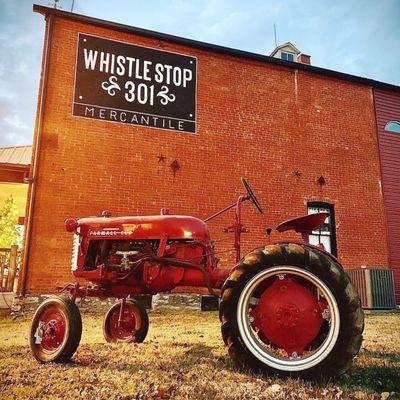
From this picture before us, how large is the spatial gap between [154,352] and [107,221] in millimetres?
1445

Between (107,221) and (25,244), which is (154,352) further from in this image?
(25,244)

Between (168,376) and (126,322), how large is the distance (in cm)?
168

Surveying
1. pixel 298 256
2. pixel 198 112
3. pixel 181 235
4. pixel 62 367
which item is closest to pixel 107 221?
pixel 181 235

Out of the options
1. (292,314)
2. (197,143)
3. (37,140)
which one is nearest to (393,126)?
(197,143)

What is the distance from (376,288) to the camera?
9.57 metres

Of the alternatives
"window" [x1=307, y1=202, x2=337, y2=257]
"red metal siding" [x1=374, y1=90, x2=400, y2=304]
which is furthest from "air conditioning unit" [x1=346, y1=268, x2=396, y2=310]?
"red metal siding" [x1=374, y1=90, x2=400, y2=304]

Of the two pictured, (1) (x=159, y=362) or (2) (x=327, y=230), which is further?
(2) (x=327, y=230)

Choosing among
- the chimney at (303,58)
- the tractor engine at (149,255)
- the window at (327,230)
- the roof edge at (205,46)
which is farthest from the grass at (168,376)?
the chimney at (303,58)

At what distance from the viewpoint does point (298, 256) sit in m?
2.71

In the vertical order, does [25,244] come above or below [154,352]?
above

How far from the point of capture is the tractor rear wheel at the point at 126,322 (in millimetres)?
4336

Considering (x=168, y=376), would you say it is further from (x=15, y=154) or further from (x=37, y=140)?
(x=15, y=154)

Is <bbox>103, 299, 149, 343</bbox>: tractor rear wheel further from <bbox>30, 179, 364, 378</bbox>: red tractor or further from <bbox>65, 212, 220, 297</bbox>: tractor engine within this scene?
<bbox>65, 212, 220, 297</bbox>: tractor engine

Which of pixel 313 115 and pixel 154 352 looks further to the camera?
pixel 313 115
